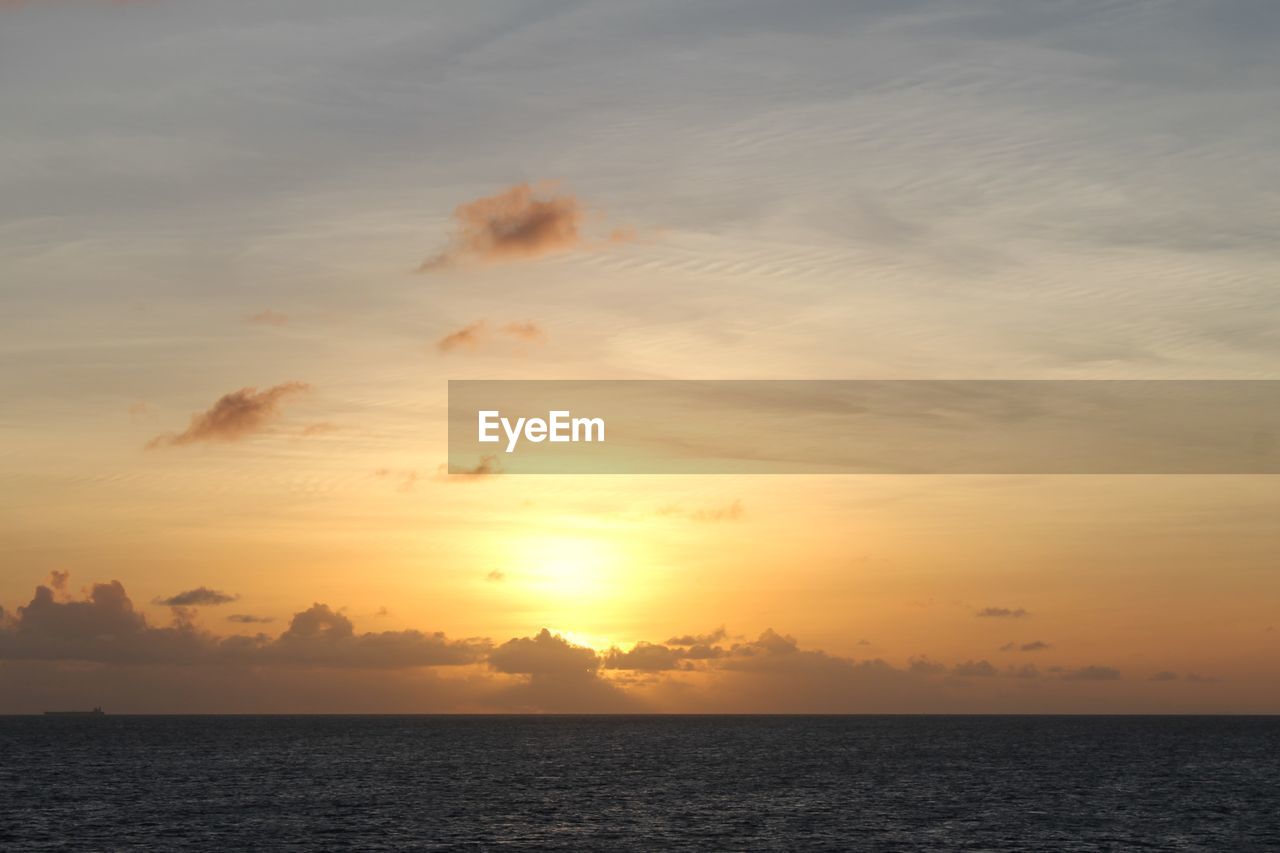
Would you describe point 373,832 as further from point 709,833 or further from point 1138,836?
point 1138,836

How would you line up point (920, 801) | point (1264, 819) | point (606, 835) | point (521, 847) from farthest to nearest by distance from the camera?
point (920, 801) < point (1264, 819) < point (606, 835) < point (521, 847)

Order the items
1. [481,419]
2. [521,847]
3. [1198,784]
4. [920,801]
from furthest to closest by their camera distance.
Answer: [1198,784] → [920,801] → [521,847] → [481,419]

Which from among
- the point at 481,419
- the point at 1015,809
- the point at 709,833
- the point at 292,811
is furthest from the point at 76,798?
the point at 1015,809

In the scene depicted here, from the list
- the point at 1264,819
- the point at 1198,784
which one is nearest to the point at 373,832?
the point at 1264,819

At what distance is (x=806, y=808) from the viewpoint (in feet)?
486

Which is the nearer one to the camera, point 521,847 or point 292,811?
point 521,847

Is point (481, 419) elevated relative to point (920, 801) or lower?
elevated

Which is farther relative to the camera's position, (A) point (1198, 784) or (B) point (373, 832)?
(A) point (1198, 784)

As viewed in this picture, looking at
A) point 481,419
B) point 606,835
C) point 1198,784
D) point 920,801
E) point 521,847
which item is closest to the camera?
point 481,419

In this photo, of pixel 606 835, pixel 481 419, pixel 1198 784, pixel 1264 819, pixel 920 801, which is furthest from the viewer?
pixel 1198 784

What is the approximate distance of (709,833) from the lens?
124125mm

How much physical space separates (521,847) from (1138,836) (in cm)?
6182

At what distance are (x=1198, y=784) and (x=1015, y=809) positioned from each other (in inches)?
2375

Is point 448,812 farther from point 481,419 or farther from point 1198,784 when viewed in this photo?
point 1198,784
